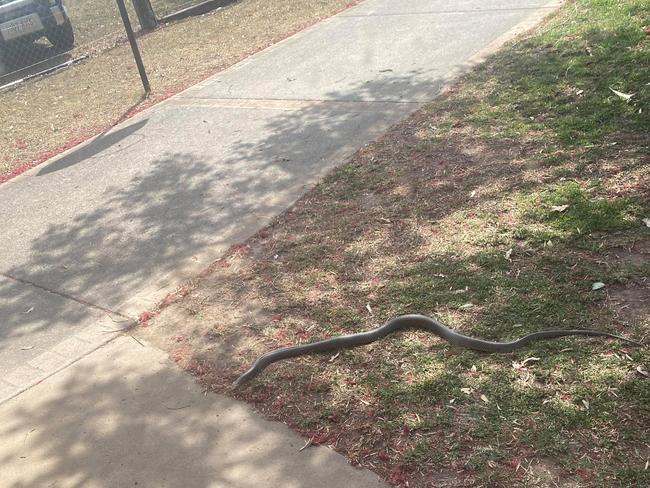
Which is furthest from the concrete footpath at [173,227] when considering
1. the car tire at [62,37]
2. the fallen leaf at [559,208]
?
the car tire at [62,37]

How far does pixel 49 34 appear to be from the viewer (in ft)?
43.4

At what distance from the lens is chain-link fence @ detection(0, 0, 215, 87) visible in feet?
41.2

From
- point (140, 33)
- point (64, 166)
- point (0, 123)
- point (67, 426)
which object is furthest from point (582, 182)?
point (140, 33)

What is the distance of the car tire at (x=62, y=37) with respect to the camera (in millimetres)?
13336

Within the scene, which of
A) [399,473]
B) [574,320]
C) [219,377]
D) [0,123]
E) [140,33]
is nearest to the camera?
[399,473]

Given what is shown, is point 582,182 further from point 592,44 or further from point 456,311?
point 592,44

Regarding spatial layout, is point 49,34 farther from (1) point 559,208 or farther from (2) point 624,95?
(1) point 559,208

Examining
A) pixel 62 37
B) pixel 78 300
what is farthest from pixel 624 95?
pixel 62 37

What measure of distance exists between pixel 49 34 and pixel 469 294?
11.9 m

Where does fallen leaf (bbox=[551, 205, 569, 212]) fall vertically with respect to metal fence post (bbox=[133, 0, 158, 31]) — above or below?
below

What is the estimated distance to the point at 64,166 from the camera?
7.74 metres

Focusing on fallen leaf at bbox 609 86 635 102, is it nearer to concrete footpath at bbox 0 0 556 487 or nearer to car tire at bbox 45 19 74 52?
concrete footpath at bbox 0 0 556 487

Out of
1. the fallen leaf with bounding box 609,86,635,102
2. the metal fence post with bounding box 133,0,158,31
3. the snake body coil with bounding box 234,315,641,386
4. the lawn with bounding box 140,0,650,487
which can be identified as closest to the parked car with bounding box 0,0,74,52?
the metal fence post with bounding box 133,0,158,31

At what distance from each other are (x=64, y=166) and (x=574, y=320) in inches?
239
